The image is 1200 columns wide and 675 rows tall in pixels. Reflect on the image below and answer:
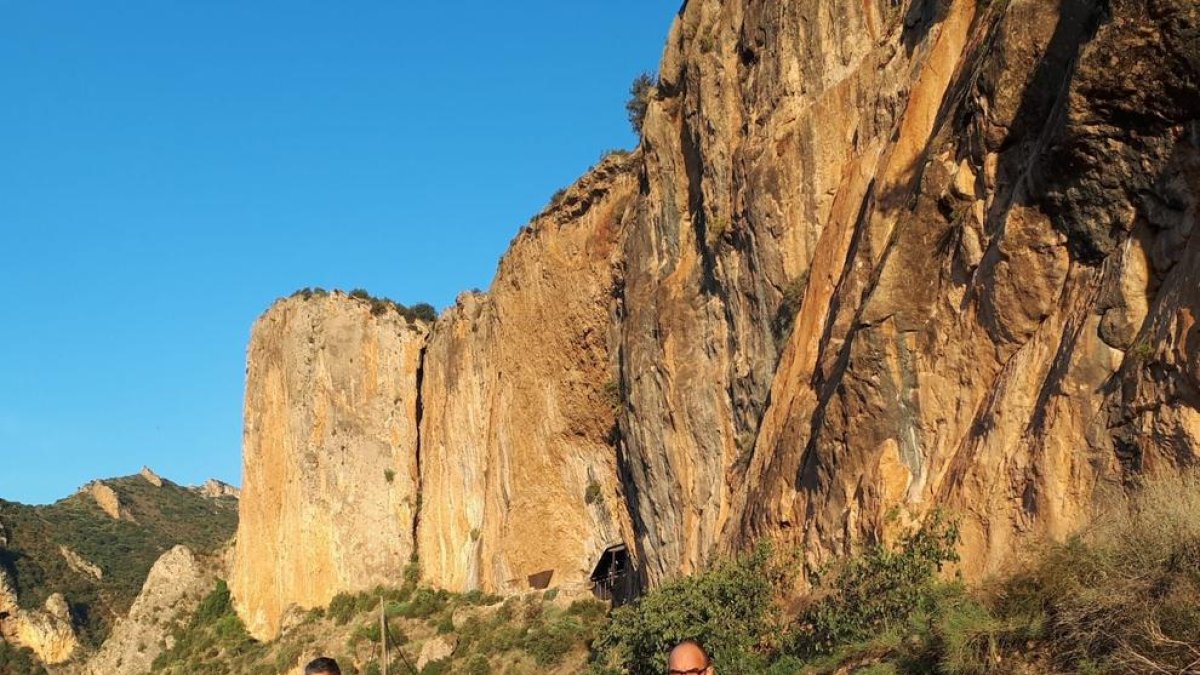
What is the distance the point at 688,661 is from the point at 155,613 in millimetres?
51992

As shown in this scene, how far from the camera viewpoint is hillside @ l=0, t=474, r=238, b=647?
67938 millimetres

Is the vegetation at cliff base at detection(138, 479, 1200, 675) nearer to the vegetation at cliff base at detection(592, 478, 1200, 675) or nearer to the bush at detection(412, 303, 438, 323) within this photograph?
the vegetation at cliff base at detection(592, 478, 1200, 675)

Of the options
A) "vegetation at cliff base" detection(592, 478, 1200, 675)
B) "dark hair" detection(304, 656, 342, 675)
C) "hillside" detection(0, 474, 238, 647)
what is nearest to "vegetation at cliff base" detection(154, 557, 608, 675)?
"hillside" detection(0, 474, 238, 647)

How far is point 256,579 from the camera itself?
5031 centimetres

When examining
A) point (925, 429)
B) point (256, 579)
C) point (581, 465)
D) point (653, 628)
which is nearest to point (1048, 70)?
point (925, 429)

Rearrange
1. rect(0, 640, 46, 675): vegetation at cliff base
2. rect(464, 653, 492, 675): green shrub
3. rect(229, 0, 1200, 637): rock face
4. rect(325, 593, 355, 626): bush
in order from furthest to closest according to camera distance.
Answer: rect(0, 640, 46, 675): vegetation at cliff base
rect(325, 593, 355, 626): bush
rect(464, 653, 492, 675): green shrub
rect(229, 0, 1200, 637): rock face

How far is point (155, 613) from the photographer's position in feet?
175

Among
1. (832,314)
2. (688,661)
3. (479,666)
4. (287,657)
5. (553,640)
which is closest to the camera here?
(688,661)

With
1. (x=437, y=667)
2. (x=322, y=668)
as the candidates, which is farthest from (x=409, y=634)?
(x=322, y=668)

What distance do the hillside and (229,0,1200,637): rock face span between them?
919 inches

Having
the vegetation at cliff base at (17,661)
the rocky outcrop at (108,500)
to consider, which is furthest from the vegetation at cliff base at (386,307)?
the rocky outcrop at (108,500)

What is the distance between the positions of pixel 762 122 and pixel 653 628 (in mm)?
10367

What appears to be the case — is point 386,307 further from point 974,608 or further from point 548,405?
point 974,608

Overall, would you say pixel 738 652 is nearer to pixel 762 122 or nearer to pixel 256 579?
pixel 762 122
